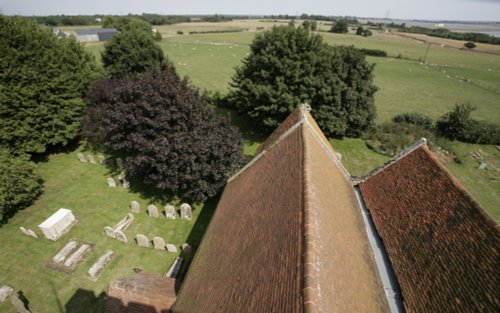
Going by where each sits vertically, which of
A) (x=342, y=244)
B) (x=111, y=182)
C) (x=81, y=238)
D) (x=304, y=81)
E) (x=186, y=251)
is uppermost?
(x=304, y=81)

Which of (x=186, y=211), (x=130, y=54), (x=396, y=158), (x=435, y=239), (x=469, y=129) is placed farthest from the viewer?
(x=469, y=129)

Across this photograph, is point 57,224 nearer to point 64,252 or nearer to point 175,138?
point 64,252


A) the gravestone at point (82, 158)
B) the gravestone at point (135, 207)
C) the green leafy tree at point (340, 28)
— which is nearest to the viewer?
the gravestone at point (135, 207)

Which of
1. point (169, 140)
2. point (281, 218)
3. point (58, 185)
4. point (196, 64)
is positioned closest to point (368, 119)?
point (169, 140)

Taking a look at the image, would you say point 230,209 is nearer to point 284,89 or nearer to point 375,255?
point 375,255

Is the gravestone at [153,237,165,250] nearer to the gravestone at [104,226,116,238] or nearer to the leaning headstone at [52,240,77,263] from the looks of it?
the gravestone at [104,226,116,238]

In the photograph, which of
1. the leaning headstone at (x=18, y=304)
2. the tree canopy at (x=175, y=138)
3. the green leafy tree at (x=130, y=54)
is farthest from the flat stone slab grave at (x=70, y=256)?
the green leafy tree at (x=130, y=54)

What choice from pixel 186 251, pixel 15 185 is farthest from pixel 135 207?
pixel 15 185

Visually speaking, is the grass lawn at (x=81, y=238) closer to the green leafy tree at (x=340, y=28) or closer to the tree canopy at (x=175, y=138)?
the tree canopy at (x=175, y=138)
